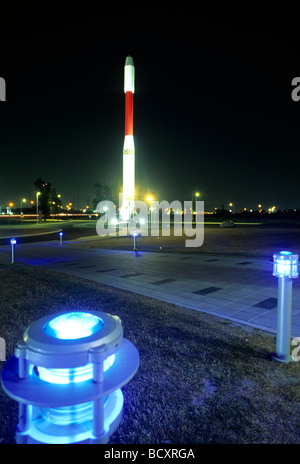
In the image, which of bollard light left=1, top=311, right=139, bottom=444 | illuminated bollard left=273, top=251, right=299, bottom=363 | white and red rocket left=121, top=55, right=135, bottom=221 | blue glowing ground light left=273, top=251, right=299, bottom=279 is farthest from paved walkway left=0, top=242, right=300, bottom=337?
white and red rocket left=121, top=55, right=135, bottom=221

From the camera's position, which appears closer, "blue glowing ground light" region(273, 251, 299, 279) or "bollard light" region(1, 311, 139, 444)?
"bollard light" region(1, 311, 139, 444)

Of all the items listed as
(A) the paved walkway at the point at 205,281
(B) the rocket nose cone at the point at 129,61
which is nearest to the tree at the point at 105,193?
(B) the rocket nose cone at the point at 129,61

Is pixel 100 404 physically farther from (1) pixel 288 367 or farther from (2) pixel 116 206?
(2) pixel 116 206

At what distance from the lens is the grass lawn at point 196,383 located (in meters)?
2.14

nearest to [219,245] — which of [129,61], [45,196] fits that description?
[45,196]

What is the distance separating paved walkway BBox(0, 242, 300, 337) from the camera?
16.6 feet

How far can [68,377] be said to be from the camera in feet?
4.90

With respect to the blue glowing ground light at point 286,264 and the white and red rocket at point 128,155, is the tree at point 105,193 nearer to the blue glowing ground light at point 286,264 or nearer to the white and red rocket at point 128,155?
the white and red rocket at point 128,155

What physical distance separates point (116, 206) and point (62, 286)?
221 feet

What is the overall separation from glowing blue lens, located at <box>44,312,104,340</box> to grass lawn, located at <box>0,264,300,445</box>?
1.13 metres

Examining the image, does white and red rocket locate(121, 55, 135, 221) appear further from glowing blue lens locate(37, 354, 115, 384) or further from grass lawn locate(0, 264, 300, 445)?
glowing blue lens locate(37, 354, 115, 384)

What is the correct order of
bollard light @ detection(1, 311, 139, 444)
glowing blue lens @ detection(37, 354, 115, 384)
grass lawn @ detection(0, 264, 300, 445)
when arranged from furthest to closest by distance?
grass lawn @ detection(0, 264, 300, 445) < glowing blue lens @ detection(37, 354, 115, 384) < bollard light @ detection(1, 311, 139, 444)

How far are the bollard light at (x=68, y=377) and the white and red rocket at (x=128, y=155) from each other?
5998 cm

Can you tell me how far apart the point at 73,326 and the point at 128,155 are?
67.7 metres
